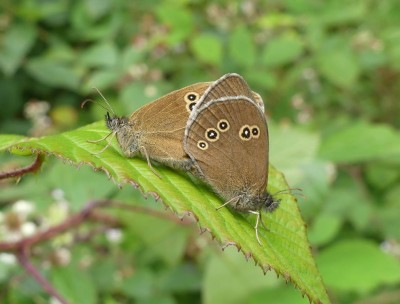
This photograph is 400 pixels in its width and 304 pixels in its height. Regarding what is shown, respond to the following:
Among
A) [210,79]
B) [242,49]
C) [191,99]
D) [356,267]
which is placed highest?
[191,99]

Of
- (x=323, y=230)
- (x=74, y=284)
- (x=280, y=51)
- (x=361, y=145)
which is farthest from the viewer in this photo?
(x=280, y=51)

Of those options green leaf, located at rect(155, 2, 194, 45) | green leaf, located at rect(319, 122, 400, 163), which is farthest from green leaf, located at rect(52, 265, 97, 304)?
green leaf, located at rect(155, 2, 194, 45)

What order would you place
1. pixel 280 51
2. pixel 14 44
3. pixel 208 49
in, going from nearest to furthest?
1. pixel 208 49
2. pixel 280 51
3. pixel 14 44

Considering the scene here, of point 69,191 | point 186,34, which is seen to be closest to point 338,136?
point 186,34

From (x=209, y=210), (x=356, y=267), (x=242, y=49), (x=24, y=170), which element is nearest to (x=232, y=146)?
(x=209, y=210)

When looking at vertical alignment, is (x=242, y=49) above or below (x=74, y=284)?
above

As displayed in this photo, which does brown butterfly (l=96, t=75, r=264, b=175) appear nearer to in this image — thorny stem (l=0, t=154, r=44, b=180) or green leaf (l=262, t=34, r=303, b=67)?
thorny stem (l=0, t=154, r=44, b=180)

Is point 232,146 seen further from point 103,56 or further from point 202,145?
point 103,56

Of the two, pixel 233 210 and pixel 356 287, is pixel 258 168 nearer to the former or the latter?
pixel 233 210
